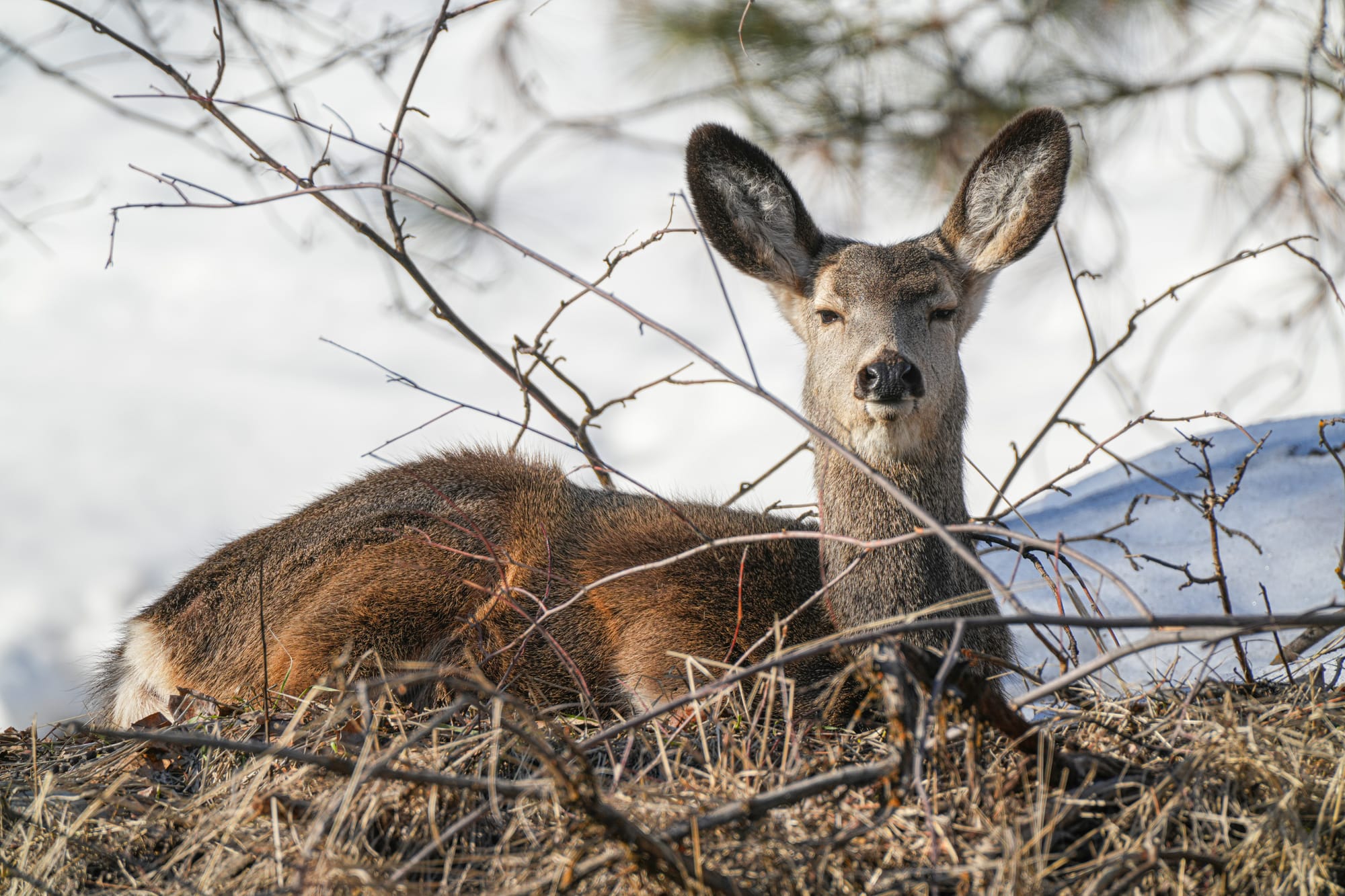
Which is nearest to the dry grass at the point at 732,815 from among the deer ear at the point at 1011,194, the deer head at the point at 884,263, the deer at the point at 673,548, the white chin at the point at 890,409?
the deer at the point at 673,548

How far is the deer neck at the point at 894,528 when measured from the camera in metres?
3.40

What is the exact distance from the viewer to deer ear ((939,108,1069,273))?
382 centimetres

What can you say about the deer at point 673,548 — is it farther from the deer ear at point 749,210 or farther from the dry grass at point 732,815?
the dry grass at point 732,815

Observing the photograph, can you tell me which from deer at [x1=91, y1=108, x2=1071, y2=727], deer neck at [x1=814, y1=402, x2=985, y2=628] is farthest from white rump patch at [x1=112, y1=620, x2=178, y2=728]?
deer neck at [x1=814, y1=402, x2=985, y2=628]

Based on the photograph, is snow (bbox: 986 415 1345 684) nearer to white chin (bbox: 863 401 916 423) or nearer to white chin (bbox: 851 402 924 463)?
white chin (bbox: 851 402 924 463)

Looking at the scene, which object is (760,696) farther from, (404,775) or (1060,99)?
(1060,99)

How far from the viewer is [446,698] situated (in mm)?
3230

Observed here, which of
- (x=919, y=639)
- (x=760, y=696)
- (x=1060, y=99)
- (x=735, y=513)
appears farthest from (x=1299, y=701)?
(x=1060, y=99)

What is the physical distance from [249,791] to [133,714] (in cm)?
159

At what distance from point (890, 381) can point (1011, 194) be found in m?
1.09

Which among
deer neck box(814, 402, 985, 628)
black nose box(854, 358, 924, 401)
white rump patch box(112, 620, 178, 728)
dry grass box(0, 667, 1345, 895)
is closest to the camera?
dry grass box(0, 667, 1345, 895)

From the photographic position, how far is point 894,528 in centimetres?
350

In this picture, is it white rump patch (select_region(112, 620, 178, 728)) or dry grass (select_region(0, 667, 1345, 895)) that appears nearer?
dry grass (select_region(0, 667, 1345, 895))

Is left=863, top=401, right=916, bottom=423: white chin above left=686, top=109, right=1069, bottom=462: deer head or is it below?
below
